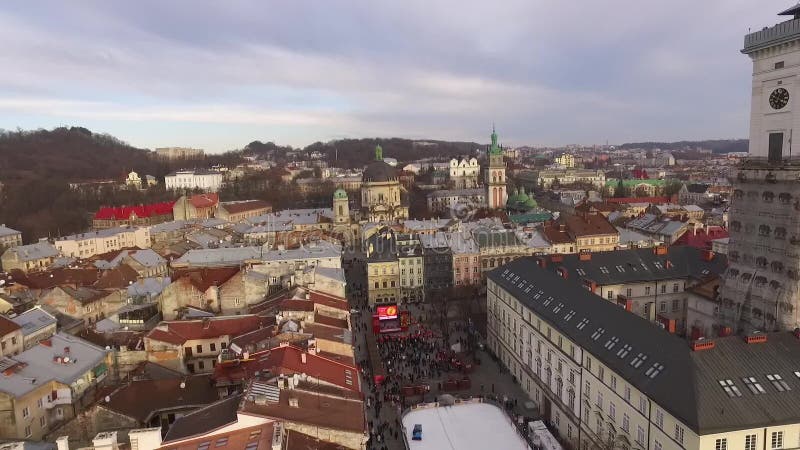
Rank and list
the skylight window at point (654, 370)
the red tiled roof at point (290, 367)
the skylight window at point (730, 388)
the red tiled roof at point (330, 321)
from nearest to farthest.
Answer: the skylight window at point (730, 388)
the skylight window at point (654, 370)
the red tiled roof at point (290, 367)
the red tiled roof at point (330, 321)

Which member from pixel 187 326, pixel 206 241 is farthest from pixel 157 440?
pixel 206 241

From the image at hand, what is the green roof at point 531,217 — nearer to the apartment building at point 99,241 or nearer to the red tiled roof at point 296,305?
the apartment building at point 99,241

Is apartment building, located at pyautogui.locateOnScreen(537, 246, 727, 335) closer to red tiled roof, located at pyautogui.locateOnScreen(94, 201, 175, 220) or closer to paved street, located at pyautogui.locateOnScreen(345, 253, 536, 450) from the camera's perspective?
paved street, located at pyautogui.locateOnScreen(345, 253, 536, 450)

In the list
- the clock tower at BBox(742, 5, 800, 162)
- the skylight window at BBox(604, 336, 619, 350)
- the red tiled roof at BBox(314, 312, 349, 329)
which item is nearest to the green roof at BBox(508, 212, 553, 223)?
the clock tower at BBox(742, 5, 800, 162)

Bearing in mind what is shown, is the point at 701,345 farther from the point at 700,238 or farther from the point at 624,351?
the point at 700,238

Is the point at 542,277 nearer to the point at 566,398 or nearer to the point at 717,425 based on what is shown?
the point at 566,398

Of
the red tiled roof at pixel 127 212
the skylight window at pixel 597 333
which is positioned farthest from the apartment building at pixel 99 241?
the skylight window at pixel 597 333

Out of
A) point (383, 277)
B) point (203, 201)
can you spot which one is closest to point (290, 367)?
point (383, 277)
